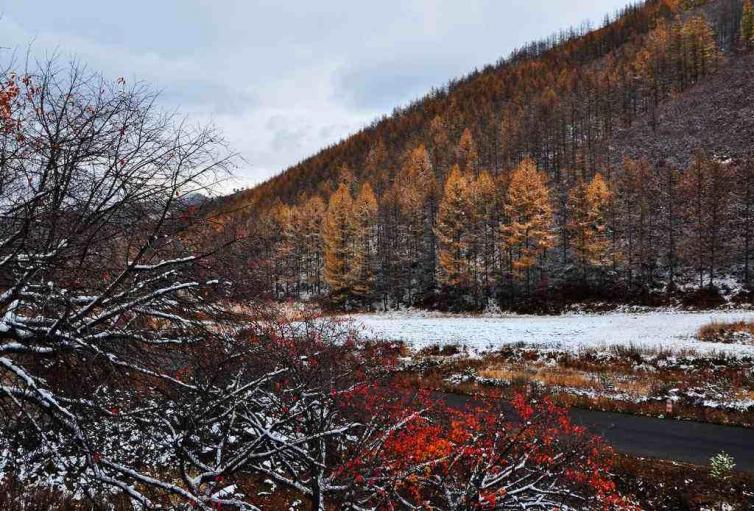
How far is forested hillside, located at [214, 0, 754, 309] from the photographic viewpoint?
3891cm

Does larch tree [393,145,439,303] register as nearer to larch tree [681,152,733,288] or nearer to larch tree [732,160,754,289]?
larch tree [681,152,733,288]

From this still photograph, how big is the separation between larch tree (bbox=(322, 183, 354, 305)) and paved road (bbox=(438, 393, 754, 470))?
34852 mm

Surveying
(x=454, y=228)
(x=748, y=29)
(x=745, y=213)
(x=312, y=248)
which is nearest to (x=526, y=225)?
(x=454, y=228)

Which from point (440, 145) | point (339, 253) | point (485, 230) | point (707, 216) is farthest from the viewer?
point (440, 145)

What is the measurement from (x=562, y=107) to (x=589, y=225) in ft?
143

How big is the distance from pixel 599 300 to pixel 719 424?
2400 centimetres

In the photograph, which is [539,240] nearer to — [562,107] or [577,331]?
[577,331]

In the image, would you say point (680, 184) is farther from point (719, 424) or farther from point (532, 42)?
point (532, 42)

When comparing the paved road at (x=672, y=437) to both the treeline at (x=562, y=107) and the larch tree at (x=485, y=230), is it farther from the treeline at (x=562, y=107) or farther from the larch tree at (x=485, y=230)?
the treeline at (x=562, y=107)

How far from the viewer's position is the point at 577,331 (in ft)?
88.4

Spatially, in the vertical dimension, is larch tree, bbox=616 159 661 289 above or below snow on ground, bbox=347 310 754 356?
above

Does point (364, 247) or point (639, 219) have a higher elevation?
point (639, 219)

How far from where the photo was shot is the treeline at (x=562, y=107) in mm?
72625

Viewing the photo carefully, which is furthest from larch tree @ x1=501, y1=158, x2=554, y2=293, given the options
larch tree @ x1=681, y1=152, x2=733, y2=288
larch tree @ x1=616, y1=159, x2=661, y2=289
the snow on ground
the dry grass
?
the dry grass
